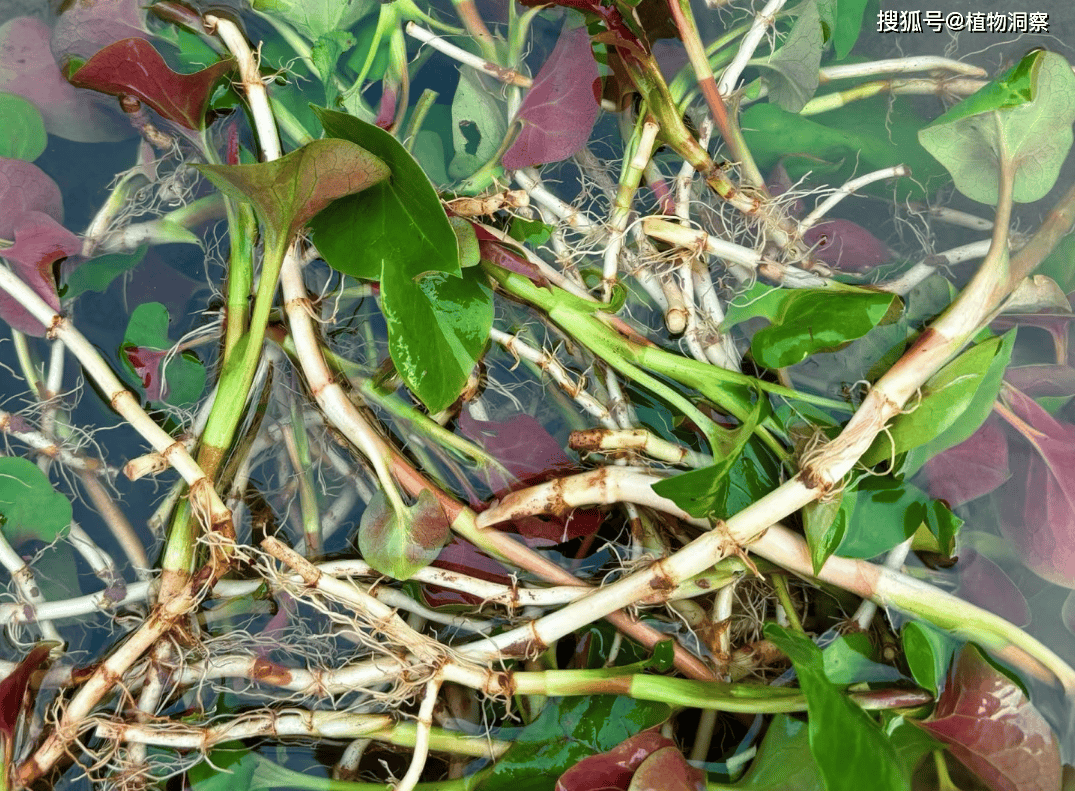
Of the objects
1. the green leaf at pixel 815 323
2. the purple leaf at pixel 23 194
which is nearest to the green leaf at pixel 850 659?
the green leaf at pixel 815 323

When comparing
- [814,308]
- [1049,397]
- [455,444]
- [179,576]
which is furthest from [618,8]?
[179,576]

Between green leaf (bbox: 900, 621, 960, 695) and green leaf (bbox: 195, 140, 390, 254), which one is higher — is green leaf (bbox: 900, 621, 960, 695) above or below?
below

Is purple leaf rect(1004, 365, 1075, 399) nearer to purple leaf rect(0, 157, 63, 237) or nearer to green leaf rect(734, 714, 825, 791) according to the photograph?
green leaf rect(734, 714, 825, 791)

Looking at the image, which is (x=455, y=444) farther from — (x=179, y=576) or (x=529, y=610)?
(x=179, y=576)

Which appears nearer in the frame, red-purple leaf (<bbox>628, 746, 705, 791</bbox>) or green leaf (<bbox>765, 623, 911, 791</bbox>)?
green leaf (<bbox>765, 623, 911, 791</bbox>)

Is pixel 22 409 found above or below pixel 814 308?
below

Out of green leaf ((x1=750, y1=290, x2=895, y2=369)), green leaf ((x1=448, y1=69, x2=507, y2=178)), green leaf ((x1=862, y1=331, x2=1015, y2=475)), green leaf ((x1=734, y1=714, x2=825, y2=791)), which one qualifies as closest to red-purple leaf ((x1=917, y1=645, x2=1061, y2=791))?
green leaf ((x1=734, y1=714, x2=825, y2=791))

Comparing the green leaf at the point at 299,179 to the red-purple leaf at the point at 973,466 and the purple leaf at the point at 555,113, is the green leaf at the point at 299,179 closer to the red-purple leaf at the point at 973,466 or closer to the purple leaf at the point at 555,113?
the purple leaf at the point at 555,113
